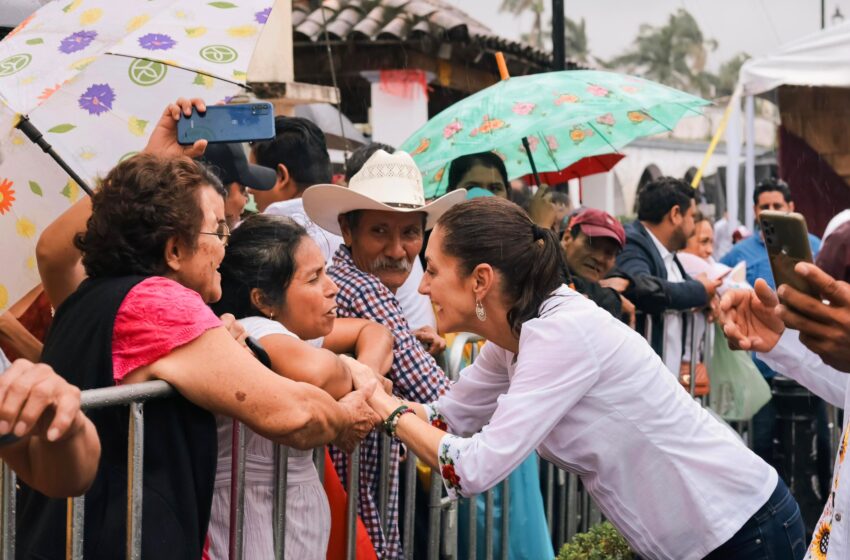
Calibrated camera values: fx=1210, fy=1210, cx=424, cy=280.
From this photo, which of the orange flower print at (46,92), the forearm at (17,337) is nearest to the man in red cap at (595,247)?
the forearm at (17,337)

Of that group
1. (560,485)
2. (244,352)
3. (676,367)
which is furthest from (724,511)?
(676,367)

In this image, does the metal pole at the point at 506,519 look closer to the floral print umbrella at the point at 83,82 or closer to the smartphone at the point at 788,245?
the floral print umbrella at the point at 83,82

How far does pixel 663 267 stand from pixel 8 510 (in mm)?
4794

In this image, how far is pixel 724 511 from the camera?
11.2 feet

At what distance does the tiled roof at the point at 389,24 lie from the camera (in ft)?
45.4

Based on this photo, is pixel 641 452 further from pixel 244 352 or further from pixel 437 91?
pixel 437 91

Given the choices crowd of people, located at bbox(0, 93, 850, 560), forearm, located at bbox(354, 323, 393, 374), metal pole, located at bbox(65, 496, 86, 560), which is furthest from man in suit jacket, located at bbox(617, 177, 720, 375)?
metal pole, located at bbox(65, 496, 86, 560)

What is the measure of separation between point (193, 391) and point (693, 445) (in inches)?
56.6

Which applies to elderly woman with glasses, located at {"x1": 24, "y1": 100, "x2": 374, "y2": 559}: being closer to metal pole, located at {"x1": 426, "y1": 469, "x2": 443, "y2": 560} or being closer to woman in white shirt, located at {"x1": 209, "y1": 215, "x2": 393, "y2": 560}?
woman in white shirt, located at {"x1": 209, "y1": 215, "x2": 393, "y2": 560}

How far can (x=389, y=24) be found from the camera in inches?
550

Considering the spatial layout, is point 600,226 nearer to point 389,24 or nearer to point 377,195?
point 377,195

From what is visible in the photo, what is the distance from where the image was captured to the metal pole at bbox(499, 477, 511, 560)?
15.7ft

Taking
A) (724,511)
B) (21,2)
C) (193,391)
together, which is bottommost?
(724,511)

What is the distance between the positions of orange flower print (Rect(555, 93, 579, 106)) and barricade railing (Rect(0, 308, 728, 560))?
4.83 feet
